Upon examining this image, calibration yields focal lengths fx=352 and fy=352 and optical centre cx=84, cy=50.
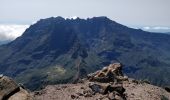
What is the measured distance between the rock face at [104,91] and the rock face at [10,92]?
2338 centimetres

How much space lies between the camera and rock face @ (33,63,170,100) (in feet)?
259

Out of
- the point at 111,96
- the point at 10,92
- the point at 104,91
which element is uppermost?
the point at 10,92

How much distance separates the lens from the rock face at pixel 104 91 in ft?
259

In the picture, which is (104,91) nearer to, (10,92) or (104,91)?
(104,91)

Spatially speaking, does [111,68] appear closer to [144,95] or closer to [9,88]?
[144,95]

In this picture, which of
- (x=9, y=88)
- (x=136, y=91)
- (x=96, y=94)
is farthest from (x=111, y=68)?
(x=9, y=88)

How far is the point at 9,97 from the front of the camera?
55188mm

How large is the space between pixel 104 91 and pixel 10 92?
2902 cm

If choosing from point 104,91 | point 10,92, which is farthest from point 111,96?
point 10,92

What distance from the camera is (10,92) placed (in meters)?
55.5

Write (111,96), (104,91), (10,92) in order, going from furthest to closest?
1. (104,91)
2. (111,96)
3. (10,92)

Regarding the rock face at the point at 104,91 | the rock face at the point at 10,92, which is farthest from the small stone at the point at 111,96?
the rock face at the point at 10,92

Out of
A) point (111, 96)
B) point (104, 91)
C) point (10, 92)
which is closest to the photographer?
point (10, 92)

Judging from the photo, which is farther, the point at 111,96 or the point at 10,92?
the point at 111,96
